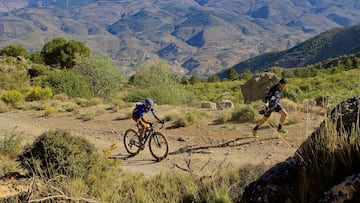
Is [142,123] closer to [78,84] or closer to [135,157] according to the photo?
[135,157]

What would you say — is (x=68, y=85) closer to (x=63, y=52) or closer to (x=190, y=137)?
(x=190, y=137)

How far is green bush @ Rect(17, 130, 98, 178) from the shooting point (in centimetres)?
727

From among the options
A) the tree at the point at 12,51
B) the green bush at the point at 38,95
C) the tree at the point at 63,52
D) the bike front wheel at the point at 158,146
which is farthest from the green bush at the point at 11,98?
the tree at the point at 12,51

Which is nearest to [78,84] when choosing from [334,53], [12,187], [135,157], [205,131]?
[205,131]

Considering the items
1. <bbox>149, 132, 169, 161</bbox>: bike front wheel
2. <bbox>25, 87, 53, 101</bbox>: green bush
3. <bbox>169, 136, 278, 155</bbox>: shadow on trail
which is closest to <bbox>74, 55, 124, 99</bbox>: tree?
<bbox>25, 87, 53, 101</bbox>: green bush

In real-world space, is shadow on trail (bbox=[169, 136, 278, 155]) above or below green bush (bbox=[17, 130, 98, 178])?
below

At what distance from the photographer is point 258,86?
2423cm

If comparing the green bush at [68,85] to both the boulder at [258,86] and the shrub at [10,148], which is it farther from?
the shrub at [10,148]

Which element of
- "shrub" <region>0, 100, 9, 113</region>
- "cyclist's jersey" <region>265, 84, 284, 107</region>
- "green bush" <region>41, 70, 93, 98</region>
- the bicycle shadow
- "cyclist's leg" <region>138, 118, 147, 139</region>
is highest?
"green bush" <region>41, 70, 93, 98</region>

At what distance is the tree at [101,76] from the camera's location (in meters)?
31.4

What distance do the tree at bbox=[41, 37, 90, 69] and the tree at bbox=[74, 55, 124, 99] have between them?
17.5 metres

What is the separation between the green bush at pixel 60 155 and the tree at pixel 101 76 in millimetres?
22910

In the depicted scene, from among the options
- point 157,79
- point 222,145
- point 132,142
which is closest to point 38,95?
point 157,79

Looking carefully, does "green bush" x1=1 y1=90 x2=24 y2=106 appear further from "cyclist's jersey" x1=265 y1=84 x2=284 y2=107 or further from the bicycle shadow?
"cyclist's jersey" x1=265 y1=84 x2=284 y2=107
